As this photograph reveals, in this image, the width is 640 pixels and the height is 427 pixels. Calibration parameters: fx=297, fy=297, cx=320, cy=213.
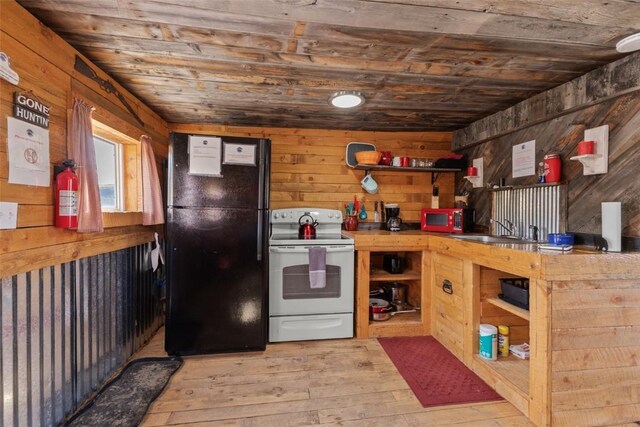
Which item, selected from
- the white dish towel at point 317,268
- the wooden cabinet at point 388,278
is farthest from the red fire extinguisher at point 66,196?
the wooden cabinet at point 388,278

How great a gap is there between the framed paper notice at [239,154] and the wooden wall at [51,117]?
2.66ft

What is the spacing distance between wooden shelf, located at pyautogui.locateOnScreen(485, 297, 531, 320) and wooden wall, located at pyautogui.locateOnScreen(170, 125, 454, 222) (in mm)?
1531

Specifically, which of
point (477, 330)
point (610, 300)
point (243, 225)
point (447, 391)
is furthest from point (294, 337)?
point (610, 300)

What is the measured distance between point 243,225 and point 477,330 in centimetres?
197

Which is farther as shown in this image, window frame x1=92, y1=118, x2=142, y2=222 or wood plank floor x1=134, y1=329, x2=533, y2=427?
window frame x1=92, y1=118, x2=142, y2=222

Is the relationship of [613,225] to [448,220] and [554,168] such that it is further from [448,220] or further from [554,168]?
[448,220]

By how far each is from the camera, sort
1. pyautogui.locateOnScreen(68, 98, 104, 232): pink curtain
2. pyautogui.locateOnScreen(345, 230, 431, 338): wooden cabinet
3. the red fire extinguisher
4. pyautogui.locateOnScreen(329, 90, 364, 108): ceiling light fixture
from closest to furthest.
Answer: the red fire extinguisher < pyautogui.locateOnScreen(68, 98, 104, 232): pink curtain < pyautogui.locateOnScreen(329, 90, 364, 108): ceiling light fixture < pyautogui.locateOnScreen(345, 230, 431, 338): wooden cabinet

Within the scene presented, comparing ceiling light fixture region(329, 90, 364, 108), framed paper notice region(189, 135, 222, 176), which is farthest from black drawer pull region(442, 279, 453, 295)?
framed paper notice region(189, 135, 222, 176)

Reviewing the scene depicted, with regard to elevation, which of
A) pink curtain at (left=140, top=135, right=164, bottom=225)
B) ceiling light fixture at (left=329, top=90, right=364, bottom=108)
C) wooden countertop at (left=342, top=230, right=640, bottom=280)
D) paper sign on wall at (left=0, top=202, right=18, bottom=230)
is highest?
ceiling light fixture at (left=329, top=90, right=364, bottom=108)

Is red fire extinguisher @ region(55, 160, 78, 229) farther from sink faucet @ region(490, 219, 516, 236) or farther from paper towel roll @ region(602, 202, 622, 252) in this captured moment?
sink faucet @ region(490, 219, 516, 236)

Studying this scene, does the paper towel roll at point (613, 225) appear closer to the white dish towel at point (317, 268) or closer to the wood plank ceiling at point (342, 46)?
the wood plank ceiling at point (342, 46)

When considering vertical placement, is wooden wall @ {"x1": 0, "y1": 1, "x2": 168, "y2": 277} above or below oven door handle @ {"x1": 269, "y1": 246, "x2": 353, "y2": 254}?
above

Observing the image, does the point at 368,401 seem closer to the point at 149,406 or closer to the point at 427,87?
the point at 149,406

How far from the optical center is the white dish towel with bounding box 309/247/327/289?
263 cm
